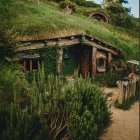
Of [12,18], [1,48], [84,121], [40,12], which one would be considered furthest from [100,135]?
[40,12]

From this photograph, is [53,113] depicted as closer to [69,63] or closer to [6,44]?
[6,44]

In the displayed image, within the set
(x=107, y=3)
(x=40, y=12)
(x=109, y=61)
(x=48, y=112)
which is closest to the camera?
(x=48, y=112)

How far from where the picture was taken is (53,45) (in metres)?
15.2

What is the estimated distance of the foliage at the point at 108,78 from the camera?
53.6 feet

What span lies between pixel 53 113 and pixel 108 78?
9.84m

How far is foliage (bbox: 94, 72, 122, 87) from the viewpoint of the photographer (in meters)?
16.3

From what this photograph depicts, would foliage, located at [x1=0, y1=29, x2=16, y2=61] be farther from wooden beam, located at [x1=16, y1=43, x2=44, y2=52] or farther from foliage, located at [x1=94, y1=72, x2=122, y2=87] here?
foliage, located at [x1=94, y1=72, x2=122, y2=87]

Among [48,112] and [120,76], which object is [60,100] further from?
[120,76]

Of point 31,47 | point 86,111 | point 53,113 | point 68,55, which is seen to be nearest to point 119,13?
point 68,55

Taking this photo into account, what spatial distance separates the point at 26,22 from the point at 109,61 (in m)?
6.74

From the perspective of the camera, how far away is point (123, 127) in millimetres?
8836

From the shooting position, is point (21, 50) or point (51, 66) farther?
point (51, 66)

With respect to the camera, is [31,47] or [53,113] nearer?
[53,113]

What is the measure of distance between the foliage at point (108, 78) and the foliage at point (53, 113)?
25.4 ft
